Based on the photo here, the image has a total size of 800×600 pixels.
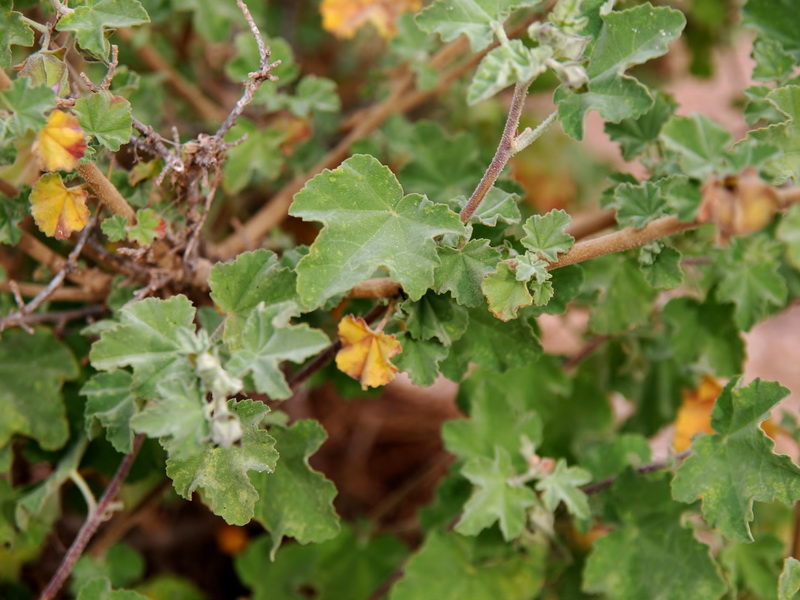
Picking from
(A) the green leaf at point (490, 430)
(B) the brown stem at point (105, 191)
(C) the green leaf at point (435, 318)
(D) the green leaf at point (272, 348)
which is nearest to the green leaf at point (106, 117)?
(B) the brown stem at point (105, 191)

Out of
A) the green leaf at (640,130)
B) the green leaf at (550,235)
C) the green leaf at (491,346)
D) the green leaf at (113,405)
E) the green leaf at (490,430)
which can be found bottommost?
the green leaf at (490,430)

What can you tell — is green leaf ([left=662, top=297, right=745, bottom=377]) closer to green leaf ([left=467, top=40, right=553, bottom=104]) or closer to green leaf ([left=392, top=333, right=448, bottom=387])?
green leaf ([left=392, top=333, right=448, bottom=387])

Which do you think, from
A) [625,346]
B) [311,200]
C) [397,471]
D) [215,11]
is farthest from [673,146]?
[397,471]

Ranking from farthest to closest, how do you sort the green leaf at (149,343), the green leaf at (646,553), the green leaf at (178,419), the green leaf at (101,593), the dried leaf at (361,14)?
1. the dried leaf at (361,14)
2. the green leaf at (646,553)
3. the green leaf at (101,593)
4. the green leaf at (149,343)
5. the green leaf at (178,419)

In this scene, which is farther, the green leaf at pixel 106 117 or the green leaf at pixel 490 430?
the green leaf at pixel 490 430

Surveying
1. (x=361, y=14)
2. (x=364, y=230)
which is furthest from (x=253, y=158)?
(x=364, y=230)

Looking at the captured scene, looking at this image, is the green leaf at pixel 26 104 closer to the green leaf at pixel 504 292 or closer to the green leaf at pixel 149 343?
the green leaf at pixel 149 343
